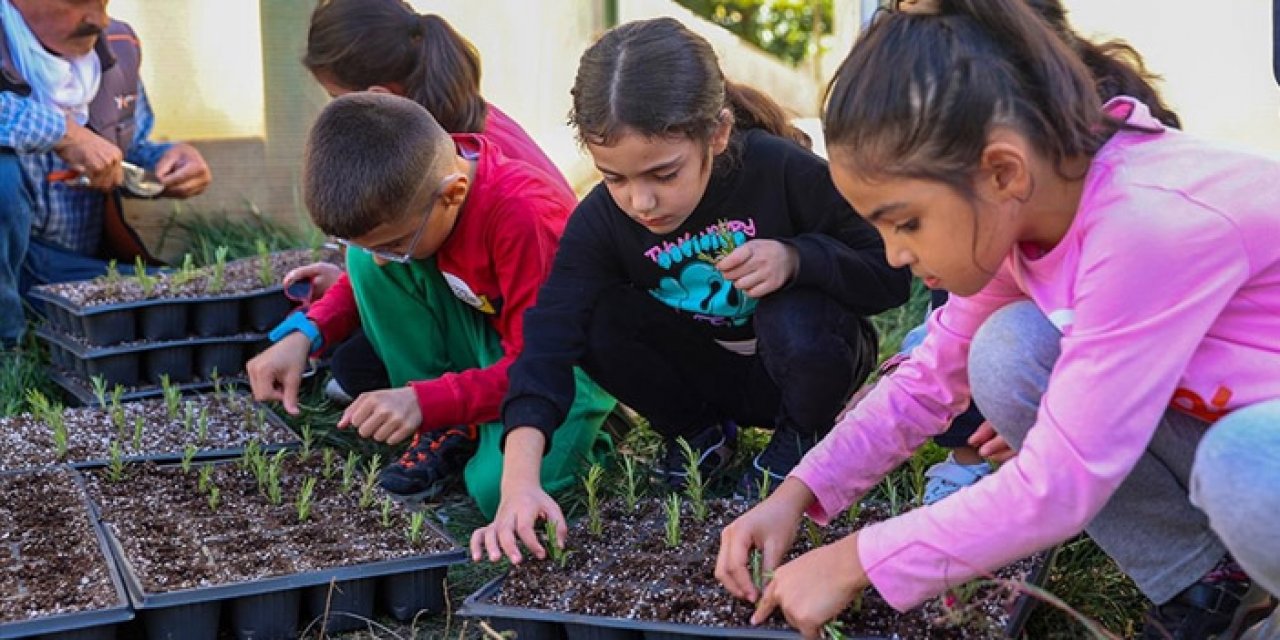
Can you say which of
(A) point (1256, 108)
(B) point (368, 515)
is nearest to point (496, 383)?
(B) point (368, 515)

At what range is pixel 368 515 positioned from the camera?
2760mm

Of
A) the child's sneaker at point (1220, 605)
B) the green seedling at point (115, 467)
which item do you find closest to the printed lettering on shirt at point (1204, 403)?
the child's sneaker at point (1220, 605)

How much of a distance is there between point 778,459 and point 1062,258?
3.63 feet

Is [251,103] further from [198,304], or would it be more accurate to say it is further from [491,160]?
[491,160]

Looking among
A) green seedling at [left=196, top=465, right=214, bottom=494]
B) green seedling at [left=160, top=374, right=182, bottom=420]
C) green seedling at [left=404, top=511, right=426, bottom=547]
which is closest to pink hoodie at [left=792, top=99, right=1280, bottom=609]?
green seedling at [left=404, top=511, right=426, bottom=547]

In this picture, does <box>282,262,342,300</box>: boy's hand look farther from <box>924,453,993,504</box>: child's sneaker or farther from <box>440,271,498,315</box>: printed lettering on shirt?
<box>924,453,993,504</box>: child's sneaker

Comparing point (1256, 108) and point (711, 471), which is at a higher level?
point (1256, 108)

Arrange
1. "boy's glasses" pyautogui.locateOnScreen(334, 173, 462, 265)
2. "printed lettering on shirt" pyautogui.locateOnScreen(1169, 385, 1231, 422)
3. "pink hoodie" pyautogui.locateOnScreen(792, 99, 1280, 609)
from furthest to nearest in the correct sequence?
"boy's glasses" pyautogui.locateOnScreen(334, 173, 462, 265) → "printed lettering on shirt" pyautogui.locateOnScreen(1169, 385, 1231, 422) → "pink hoodie" pyautogui.locateOnScreen(792, 99, 1280, 609)

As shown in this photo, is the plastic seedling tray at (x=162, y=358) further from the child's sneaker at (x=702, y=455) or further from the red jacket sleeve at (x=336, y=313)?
the child's sneaker at (x=702, y=455)

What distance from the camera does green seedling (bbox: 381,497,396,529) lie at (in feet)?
8.81

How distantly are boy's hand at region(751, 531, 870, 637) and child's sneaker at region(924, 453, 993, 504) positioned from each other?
76cm

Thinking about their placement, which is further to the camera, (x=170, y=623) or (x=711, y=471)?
(x=711, y=471)

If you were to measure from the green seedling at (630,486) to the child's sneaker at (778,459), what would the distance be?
214 millimetres

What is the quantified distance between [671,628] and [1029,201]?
0.82 m
